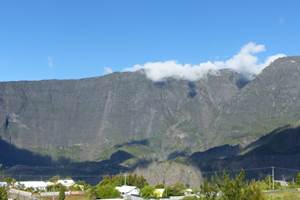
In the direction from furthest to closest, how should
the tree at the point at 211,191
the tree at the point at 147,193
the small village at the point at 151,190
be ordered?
the tree at the point at 147,193, the tree at the point at 211,191, the small village at the point at 151,190

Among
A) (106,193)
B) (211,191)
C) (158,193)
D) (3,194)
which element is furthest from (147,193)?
(3,194)

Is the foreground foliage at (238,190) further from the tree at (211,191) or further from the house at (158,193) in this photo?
Answer: the house at (158,193)

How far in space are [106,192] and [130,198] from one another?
10817 millimetres

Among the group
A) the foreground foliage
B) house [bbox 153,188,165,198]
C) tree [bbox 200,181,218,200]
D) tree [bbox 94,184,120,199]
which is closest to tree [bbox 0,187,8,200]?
tree [bbox 200,181,218,200]

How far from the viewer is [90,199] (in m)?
109

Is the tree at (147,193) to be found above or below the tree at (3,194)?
below

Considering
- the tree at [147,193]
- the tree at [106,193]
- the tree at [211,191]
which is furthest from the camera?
the tree at [106,193]

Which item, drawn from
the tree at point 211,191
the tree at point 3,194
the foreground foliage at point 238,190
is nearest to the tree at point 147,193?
the tree at point 211,191

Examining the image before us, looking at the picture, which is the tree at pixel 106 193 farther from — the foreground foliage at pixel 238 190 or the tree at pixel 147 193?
the foreground foliage at pixel 238 190

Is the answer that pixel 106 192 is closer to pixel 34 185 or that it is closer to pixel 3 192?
pixel 34 185

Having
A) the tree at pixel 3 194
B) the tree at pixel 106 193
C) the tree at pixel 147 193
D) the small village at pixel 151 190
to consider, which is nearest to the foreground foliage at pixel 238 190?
the small village at pixel 151 190

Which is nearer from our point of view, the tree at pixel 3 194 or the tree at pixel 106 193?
the tree at pixel 3 194

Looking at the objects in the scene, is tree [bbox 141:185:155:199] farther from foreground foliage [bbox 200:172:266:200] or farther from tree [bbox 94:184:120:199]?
foreground foliage [bbox 200:172:266:200]

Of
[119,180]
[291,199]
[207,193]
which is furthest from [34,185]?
[207,193]
